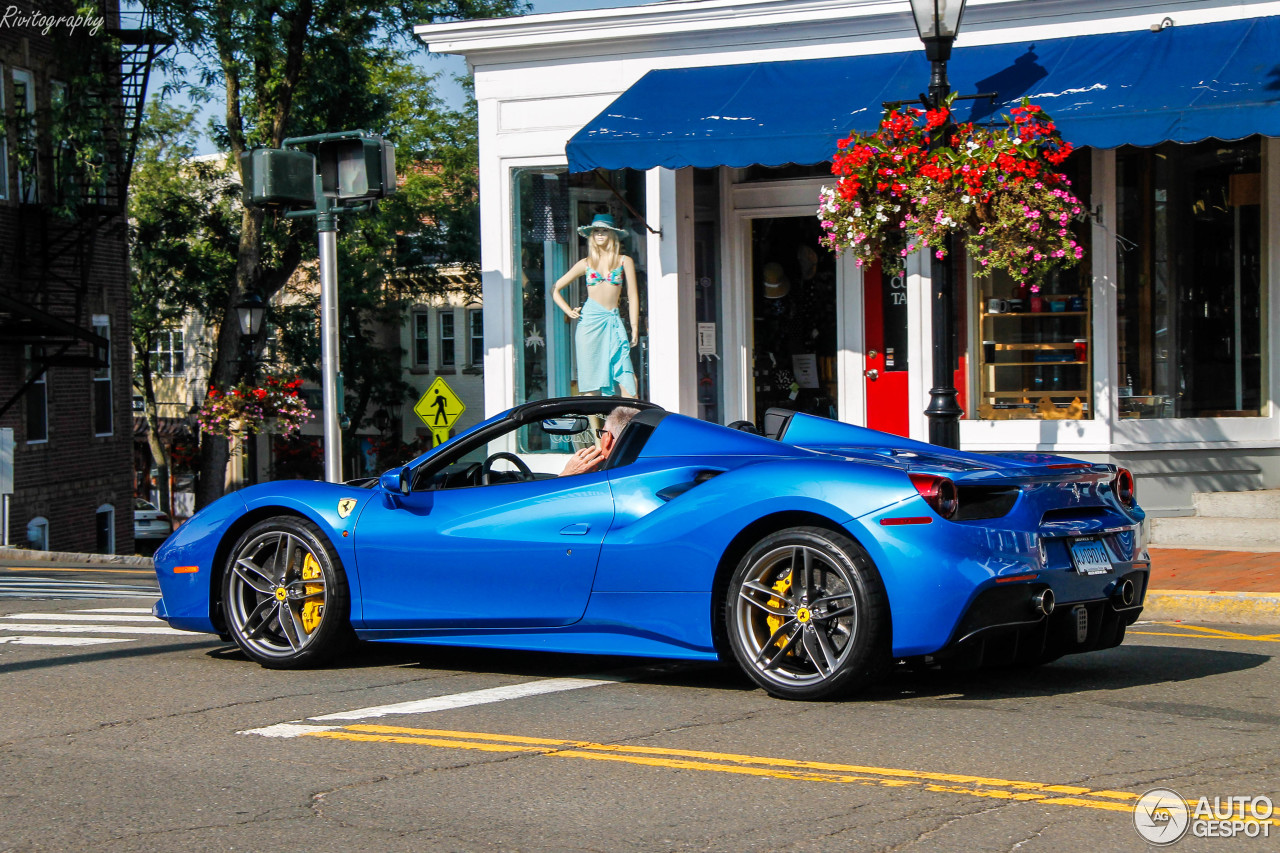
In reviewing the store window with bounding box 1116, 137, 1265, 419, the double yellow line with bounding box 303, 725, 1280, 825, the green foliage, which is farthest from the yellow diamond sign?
the green foliage

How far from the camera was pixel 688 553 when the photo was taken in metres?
6.34

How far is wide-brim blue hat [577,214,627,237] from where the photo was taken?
49.4 feet

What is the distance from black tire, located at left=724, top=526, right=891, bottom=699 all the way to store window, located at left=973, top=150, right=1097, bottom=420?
26.0 ft

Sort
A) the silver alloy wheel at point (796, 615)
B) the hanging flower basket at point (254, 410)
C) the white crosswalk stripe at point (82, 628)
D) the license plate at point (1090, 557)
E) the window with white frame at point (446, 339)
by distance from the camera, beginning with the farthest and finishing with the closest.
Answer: the window with white frame at point (446, 339)
the hanging flower basket at point (254, 410)
the white crosswalk stripe at point (82, 628)
the license plate at point (1090, 557)
the silver alloy wheel at point (796, 615)

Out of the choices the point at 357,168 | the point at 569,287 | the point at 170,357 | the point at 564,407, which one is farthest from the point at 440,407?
the point at 170,357

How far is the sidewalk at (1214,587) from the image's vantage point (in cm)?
895

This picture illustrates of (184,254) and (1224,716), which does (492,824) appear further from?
(184,254)

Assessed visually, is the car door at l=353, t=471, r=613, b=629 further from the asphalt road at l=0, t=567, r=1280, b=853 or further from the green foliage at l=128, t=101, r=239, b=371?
the green foliage at l=128, t=101, r=239, b=371

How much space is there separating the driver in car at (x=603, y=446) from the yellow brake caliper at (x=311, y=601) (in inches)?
53.3

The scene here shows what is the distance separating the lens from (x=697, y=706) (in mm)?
6227

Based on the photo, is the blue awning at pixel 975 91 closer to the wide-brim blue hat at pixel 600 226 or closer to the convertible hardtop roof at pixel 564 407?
the wide-brim blue hat at pixel 600 226

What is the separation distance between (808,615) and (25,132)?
2340 centimetres

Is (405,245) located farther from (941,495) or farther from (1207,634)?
(941,495)

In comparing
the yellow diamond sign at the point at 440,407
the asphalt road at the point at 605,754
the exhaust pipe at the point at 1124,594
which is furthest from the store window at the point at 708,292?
the exhaust pipe at the point at 1124,594
